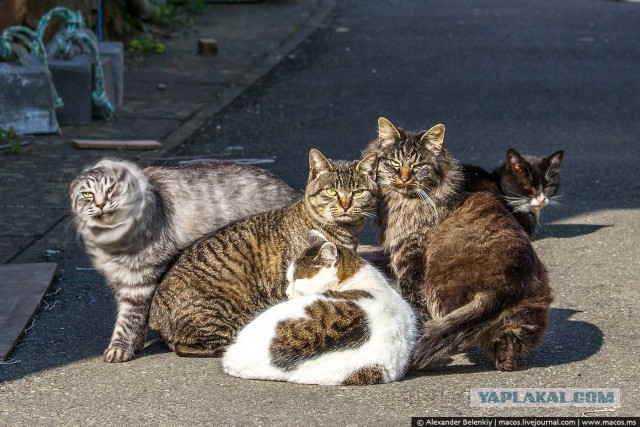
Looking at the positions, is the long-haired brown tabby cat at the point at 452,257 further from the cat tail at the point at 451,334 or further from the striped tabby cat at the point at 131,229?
the striped tabby cat at the point at 131,229

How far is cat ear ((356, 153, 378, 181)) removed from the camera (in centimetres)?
575

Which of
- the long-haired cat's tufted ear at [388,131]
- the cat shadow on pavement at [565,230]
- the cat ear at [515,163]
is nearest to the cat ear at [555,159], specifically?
the cat ear at [515,163]

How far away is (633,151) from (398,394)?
20.4ft

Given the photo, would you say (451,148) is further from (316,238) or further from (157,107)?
(316,238)

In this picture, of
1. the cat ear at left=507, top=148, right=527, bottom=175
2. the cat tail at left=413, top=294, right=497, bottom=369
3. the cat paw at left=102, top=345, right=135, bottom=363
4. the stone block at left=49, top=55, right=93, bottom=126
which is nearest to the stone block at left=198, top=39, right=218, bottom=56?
the stone block at left=49, top=55, right=93, bottom=126

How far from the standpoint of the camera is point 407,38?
1745 centimetres

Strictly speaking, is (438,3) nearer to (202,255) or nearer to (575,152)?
(575,152)

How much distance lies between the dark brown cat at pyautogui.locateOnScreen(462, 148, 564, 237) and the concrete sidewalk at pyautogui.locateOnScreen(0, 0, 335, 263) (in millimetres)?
2869

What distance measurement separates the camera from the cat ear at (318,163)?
5746 mm

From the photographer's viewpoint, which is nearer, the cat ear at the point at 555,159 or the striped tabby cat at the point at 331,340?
the striped tabby cat at the point at 331,340

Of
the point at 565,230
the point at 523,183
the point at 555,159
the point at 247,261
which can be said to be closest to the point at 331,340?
the point at 247,261

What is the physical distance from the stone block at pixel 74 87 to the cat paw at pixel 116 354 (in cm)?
555

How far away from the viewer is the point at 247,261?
541cm

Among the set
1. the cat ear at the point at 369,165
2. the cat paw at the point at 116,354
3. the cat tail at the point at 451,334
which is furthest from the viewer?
the cat ear at the point at 369,165
